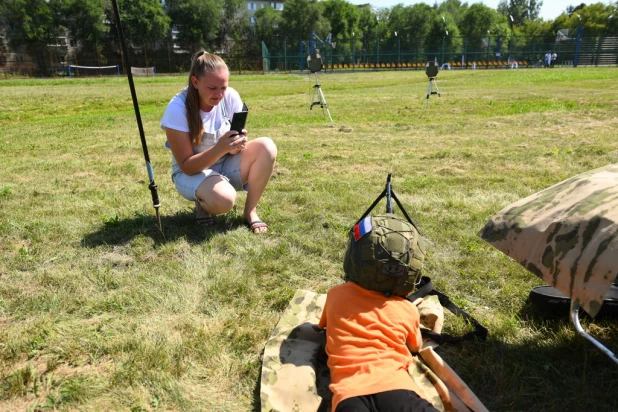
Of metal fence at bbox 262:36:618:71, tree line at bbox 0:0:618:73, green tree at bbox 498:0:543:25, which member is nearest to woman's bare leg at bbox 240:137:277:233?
tree line at bbox 0:0:618:73

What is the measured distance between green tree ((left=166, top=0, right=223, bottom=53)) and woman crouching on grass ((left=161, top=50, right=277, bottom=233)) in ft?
204

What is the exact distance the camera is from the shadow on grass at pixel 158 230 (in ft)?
12.4

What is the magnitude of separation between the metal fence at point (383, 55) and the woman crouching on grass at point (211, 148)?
144 ft

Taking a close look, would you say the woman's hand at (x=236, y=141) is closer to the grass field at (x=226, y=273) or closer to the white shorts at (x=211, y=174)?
the white shorts at (x=211, y=174)

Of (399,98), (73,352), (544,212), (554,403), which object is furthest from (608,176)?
(399,98)

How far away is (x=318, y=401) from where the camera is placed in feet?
6.52

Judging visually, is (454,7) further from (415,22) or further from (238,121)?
(238,121)

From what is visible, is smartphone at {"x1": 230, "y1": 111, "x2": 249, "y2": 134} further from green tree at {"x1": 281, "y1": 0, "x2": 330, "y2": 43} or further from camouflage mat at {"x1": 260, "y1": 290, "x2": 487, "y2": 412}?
green tree at {"x1": 281, "y1": 0, "x2": 330, "y2": 43}

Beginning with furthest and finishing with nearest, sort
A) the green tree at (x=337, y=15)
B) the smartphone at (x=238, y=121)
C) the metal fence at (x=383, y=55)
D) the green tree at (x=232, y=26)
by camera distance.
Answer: the green tree at (x=337, y=15) < the green tree at (x=232, y=26) < the metal fence at (x=383, y=55) < the smartphone at (x=238, y=121)

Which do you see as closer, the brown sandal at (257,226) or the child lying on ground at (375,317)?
the child lying on ground at (375,317)

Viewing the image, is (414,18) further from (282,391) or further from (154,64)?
(282,391)

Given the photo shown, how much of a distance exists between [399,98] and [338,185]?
1148 centimetres

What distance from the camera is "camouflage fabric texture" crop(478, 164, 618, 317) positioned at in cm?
176

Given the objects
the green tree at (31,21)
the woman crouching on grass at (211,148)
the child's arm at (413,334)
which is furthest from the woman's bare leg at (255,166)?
the green tree at (31,21)
